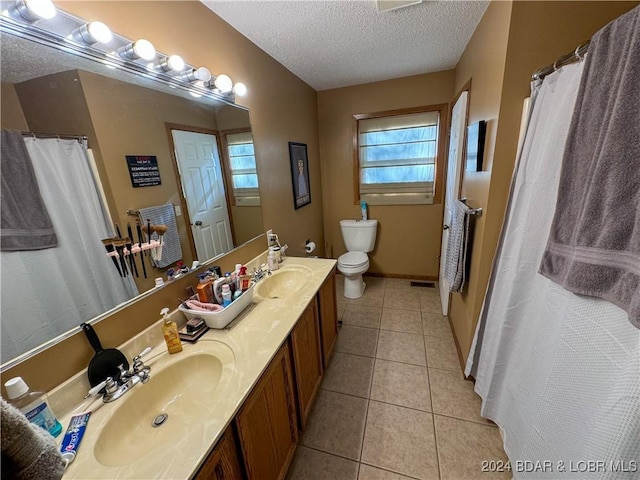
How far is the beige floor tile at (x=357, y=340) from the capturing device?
2.07 meters

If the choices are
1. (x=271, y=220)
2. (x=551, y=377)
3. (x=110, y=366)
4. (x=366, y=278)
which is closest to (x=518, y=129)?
(x=551, y=377)

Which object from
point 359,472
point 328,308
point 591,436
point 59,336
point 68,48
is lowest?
point 359,472

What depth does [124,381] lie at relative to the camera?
88 centimetres

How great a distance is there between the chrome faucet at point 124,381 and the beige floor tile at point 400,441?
3.88 ft

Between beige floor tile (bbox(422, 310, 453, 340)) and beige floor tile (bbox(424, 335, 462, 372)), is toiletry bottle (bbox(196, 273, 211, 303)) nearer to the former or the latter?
beige floor tile (bbox(424, 335, 462, 372))

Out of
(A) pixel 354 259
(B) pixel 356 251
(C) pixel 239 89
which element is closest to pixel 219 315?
(C) pixel 239 89

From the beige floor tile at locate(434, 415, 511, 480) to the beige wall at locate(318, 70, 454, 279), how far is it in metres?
1.89

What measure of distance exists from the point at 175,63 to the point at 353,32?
1200 millimetres

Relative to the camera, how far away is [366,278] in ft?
10.9

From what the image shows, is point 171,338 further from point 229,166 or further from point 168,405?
point 229,166

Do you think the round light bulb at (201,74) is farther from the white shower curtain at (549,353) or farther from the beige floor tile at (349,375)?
the beige floor tile at (349,375)

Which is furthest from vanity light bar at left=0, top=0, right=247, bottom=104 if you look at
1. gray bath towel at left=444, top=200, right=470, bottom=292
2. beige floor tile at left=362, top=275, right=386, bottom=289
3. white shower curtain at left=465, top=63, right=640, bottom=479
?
beige floor tile at left=362, top=275, right=386, bottom=289

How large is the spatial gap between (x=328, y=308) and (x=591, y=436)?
4.26 ft

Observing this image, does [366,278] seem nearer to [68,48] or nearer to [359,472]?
[359,472]
